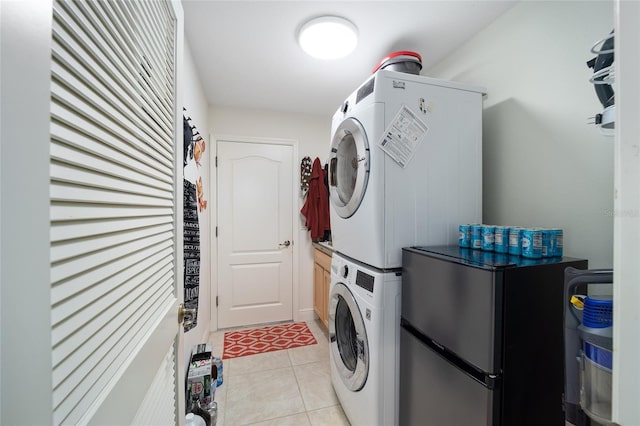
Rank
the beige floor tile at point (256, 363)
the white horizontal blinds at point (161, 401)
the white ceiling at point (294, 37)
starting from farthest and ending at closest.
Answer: the beige floor tile at point (256, 363) → the white ceiling at point (294, 37) → the white horizontal blinds at point (161, 401)

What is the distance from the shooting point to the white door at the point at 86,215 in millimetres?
303

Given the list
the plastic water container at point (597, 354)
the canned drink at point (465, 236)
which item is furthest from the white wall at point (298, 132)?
the plastic water container at point (597, 354)

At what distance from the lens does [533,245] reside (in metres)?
0.97

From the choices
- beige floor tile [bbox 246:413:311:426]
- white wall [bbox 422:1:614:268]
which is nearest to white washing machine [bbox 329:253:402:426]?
beige floor tile [bbox 246:413:311:426]

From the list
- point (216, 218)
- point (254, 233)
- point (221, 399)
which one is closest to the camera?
point (221, 399)

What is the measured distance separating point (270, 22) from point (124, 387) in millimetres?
1747

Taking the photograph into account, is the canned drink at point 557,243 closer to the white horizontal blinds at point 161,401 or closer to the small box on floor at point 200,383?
the white horizontal blinds at point 161,401

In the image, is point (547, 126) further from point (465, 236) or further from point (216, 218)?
point (216, 218)

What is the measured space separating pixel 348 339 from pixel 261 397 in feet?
2.58

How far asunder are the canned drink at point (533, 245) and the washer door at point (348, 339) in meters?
0.77

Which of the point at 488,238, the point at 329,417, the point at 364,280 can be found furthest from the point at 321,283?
the point at 488,238

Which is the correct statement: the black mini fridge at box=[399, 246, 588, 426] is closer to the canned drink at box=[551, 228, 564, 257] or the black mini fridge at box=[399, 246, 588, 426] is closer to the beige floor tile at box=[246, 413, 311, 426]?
the canned drink at box=[551, 228, 564, 257]

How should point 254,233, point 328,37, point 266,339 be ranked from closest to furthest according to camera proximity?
1. point 328,37
2. point 266,339
3. point 254,233

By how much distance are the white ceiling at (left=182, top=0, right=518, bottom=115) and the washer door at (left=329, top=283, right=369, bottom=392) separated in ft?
5.03
